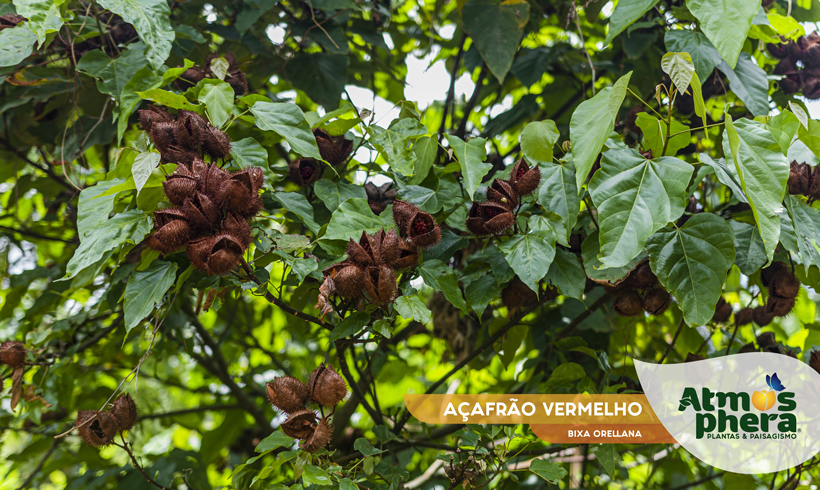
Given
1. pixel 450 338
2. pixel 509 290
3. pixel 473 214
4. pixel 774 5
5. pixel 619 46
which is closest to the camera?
pixel 473 214

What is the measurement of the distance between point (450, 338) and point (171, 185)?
181 centimetres

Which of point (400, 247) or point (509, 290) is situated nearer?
point (400, 247)

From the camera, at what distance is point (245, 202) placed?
1128 mm

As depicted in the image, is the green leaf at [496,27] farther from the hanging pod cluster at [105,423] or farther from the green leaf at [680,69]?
the hanging pod cluster at [105,423]

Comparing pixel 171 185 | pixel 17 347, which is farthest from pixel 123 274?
pixel 171 185

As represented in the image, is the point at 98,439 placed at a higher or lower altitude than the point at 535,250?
lower

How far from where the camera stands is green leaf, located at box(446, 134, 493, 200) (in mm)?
1335

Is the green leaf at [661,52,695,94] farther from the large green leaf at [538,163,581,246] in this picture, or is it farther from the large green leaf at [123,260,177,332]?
the large green leaf at [123,260,177,332]

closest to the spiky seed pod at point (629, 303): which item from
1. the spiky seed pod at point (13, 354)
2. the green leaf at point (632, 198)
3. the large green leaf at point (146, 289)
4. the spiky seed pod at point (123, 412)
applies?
the green leaf at point (632, 198)

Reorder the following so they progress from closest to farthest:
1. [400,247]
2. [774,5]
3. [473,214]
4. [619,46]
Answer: [400,247] → [473,214] → [774,5] → [619,46]

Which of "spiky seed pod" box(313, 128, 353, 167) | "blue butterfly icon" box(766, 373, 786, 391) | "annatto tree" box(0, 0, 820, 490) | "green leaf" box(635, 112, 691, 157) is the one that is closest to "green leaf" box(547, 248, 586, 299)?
"annatto tree" box(0, 0, 820, 490)

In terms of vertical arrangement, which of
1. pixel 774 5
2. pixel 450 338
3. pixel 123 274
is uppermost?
pixel 774 5

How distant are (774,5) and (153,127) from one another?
2.36 m

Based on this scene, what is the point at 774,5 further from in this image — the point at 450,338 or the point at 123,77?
the point at 123,77
